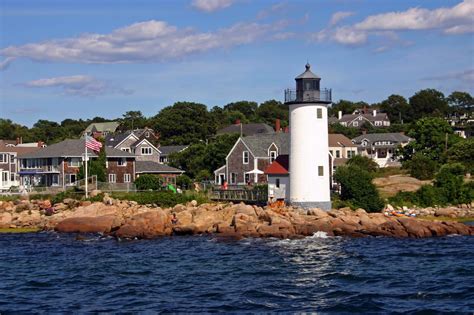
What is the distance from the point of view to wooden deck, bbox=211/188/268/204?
160 feet

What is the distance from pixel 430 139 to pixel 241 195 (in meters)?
32.1

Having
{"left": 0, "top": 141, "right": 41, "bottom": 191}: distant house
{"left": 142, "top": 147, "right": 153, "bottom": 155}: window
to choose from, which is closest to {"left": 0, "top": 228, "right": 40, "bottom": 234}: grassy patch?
{"left": 0, "top": 141, "right": 41, "bottom": 191}: distant house

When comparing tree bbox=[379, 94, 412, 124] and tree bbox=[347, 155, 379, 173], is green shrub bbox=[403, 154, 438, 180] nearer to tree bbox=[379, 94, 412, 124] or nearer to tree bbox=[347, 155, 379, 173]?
tree bbox=[347, 155, 379, 173]

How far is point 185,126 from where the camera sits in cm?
9231

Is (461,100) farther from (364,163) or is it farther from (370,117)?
(364,163)

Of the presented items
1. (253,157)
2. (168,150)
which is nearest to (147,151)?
(168,150)

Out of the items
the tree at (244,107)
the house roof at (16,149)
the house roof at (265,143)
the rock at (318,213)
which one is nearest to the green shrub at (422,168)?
the house roof at (265,143)

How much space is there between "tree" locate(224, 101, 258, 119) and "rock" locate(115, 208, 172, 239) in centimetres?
9331

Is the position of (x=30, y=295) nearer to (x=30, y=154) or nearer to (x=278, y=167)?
(x=278, y=167)

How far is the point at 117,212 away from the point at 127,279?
17.9 meters

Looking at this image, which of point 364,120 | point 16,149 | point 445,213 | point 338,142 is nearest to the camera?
point 445,213

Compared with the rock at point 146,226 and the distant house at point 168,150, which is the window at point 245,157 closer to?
the rock at point 146,226

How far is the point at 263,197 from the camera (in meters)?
48.7

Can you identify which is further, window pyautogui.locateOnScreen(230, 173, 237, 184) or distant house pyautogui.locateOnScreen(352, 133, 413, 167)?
distant house pyautogui.locateOnScreen(352, 133, 413, 167)
